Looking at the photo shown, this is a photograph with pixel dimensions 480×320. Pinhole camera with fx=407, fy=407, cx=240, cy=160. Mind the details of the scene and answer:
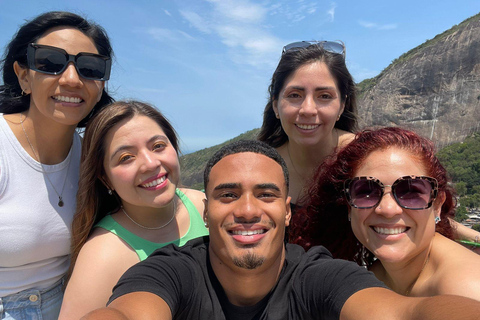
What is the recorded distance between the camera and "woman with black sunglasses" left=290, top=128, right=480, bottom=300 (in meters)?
3.25

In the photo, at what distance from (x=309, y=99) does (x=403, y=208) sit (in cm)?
201

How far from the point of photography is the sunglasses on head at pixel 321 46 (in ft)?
17.2

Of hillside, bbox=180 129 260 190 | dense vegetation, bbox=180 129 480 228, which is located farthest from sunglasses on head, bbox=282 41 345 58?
hillside, bbox=180 129 260 190

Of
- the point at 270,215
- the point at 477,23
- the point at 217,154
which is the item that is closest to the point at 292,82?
the point at 217,154

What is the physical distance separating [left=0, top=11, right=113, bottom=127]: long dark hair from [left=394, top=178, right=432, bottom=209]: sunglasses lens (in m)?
3.01

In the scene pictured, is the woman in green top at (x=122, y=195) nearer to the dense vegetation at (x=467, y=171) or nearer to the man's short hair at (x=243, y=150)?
the man's short hair at (x=243, y=150)

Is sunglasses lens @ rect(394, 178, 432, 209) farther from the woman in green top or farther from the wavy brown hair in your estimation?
the wavy brown hair

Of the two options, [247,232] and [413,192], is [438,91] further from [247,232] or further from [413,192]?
[247,232]

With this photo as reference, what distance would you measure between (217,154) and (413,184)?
1.61 meters

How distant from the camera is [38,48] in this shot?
3688 millimetres

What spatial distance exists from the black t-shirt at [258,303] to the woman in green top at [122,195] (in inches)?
22.0

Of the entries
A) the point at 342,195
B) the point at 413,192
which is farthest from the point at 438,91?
the point at 413,192

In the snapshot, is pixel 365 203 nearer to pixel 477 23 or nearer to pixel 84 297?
pixel 84 297

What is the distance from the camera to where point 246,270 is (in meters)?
A: 3.03
